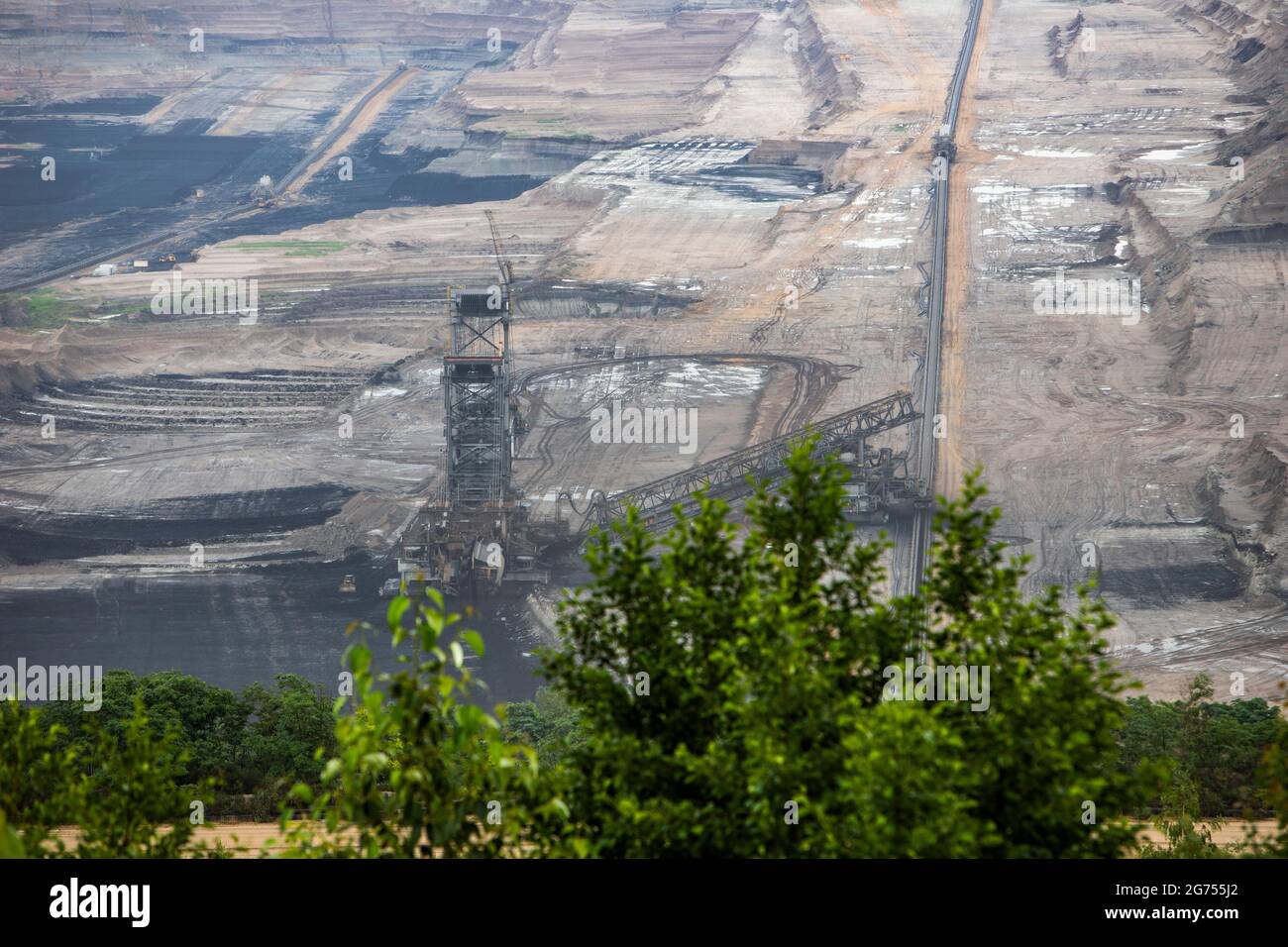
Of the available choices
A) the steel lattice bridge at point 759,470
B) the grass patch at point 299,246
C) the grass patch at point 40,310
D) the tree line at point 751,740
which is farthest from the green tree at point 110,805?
the grass patch at point 299,246

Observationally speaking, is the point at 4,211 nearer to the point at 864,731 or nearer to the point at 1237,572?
the point at 1237,572

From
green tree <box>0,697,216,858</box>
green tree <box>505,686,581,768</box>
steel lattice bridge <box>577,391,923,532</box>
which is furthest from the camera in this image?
steel lattice bridge <box>577,391,923,532</box>

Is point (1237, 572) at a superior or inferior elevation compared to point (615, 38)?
inferior

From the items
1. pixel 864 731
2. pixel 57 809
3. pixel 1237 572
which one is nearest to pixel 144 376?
pixel 1237 572

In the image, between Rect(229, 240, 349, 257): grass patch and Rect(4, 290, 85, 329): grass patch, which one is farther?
Rect(229, 240, 349, 257): grass patch

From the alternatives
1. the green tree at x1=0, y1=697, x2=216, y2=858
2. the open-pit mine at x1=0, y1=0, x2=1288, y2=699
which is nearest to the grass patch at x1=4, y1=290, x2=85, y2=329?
the open-pit mine at x1=0, y1=0, x2=1288, y2=699

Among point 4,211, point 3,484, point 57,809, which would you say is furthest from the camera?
point 4,211

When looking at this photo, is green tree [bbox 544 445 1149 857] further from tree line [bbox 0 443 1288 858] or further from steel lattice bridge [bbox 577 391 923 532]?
steel lattice bridge [bbox 577 391 923 532]

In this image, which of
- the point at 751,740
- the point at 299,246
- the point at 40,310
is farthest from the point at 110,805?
the point at 299,246

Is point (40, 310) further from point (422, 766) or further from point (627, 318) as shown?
point (422, 766)
